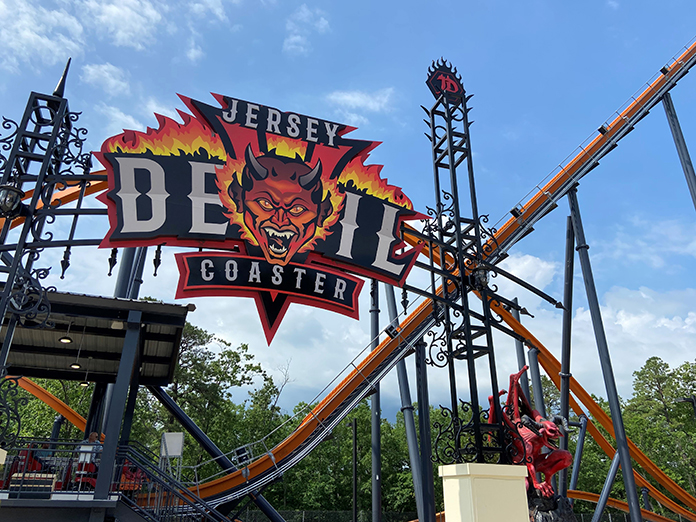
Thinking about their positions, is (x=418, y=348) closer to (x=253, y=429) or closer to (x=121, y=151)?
(x=121, y=151)

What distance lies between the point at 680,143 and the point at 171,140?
12.7m

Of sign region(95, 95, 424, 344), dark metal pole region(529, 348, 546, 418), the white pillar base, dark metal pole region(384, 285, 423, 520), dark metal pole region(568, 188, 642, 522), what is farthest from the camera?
dark metal pole region(529, 348, 546, 418)

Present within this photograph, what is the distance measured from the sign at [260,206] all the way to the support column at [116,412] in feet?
3.79

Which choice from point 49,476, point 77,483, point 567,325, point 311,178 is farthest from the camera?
point 567,325

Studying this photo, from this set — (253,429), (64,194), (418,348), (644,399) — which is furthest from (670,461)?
(64,194)

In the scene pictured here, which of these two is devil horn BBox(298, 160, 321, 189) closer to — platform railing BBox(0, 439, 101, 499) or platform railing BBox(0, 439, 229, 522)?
platform railing BBox(0, 439, 229, 522)

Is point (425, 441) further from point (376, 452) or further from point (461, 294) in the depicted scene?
point (461, 294)

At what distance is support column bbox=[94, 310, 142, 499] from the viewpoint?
8078 millimetres

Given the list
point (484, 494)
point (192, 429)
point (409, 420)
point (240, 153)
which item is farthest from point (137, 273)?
point (484, 494)

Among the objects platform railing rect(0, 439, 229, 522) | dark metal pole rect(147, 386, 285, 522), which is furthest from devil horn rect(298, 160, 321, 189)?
dark metal pole rect(147, 386, 285, 522)

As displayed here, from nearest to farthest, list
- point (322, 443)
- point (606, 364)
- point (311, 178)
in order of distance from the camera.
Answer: point (311, 178) → point (606, 364) → point (322, 443)

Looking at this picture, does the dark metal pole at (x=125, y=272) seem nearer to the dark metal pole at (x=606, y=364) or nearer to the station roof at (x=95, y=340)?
the station roof at (x=95, y=340)

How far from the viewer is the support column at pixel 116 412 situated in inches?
318

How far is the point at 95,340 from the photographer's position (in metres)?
11.4
